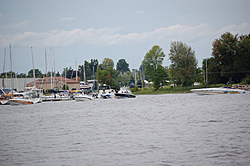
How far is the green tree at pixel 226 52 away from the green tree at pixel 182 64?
7888 mm

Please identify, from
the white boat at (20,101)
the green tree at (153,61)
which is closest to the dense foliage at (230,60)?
the green tree at (153,61)

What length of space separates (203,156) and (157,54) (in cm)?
9800

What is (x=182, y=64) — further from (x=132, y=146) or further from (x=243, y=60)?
(x=132, y=146)

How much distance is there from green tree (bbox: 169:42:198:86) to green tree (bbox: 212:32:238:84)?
7.89m

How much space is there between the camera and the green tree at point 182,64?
98375 mm

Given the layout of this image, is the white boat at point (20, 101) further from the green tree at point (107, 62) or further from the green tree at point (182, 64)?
the green tree at point (107, 62)

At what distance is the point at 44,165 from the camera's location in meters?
13.3

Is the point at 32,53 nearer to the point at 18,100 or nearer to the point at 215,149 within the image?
the point at 18,100

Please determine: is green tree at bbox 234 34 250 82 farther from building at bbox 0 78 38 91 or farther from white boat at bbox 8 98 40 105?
building at bbox 0 78 38 91

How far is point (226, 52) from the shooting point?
94812mm

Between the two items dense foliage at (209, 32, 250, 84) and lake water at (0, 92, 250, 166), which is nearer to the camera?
lake water at (0, 92, 250, 166)

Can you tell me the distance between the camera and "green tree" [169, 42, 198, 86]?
9838 centimetres

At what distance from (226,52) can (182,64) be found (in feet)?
48.0

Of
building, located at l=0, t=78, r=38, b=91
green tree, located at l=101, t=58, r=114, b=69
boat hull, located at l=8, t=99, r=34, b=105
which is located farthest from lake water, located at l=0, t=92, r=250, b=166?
green tree, located at l=101, t=58, r=114, b=69
